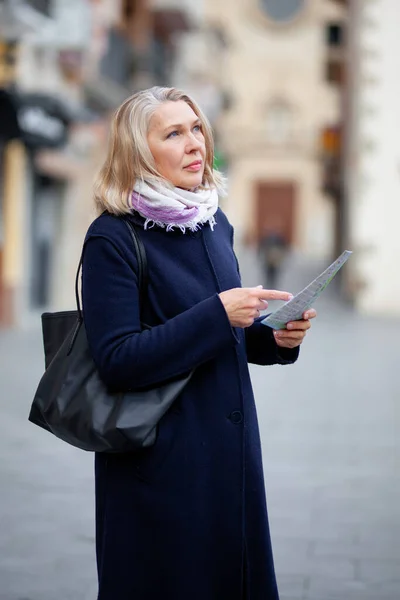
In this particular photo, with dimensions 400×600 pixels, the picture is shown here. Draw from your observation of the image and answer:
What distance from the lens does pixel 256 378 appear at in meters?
13.9

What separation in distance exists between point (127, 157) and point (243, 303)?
48 centimetres

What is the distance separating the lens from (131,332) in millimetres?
3193

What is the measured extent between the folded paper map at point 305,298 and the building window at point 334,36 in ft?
139

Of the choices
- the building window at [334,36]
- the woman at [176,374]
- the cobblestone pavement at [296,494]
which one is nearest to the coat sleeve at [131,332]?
the woman at [176,374]

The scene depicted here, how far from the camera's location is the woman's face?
330 centimetres

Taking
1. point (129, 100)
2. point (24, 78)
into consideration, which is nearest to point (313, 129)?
point (24, 78)

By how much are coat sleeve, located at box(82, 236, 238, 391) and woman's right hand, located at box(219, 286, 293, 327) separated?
0.06 ft

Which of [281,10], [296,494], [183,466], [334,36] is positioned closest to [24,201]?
[296,494]

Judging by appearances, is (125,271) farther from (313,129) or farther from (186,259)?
(313,129)

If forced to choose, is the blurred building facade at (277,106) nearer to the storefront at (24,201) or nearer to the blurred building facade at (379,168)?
the blurred building facade at (379,168)

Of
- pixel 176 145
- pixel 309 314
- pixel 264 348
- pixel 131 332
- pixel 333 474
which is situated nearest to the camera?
pixel 131 332

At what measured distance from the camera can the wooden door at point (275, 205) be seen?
227 ft

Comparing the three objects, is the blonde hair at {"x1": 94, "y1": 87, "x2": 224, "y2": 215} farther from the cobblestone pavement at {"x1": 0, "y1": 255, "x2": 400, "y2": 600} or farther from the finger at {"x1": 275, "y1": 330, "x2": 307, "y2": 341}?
the cobblestone pavement at {"x1": 0, "y1": 255, "x2": 400, "y2": 600}

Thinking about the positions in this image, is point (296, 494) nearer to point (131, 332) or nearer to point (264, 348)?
point (264, 348)
